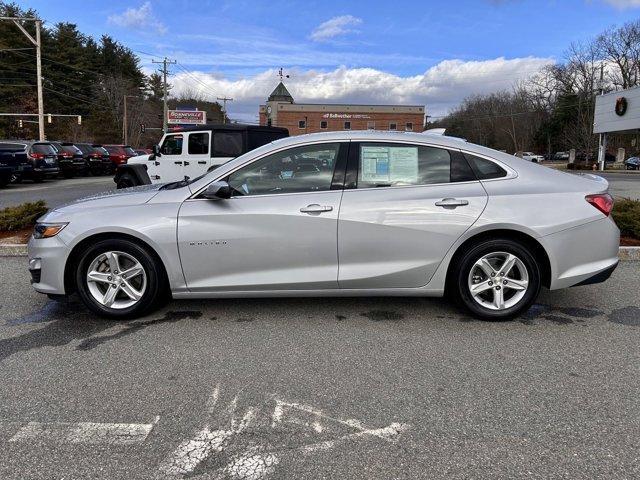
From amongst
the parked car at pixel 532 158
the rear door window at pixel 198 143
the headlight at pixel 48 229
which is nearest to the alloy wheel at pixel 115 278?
the headlight at pixel 48 229

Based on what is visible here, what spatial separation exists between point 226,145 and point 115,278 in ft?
27.6

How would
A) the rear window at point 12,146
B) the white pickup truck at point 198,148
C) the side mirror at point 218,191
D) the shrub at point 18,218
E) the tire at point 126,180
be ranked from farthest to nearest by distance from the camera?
the rear window at point 12,146
the tire at point 126,180
the white pickup truck at point 198,148
the shrub at point 18,218
the side mirror at point 218,191

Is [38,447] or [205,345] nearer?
[38,447]

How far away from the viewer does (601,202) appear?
4.48m

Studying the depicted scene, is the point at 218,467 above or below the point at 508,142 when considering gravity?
below

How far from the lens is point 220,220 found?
172 inches

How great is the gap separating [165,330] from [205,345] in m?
0.54

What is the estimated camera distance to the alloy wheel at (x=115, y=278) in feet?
14.8

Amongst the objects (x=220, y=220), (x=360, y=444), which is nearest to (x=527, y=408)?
(x=360, y=444)

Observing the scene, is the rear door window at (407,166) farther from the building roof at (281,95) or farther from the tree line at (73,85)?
the building roof at (281,95)

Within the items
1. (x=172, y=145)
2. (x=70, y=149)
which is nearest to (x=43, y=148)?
(x=70, y=149)

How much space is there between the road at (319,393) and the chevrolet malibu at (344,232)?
360 mm

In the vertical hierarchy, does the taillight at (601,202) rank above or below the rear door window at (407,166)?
below

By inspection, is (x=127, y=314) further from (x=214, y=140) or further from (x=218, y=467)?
(x=214, y=140)
